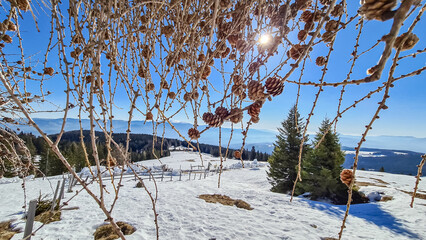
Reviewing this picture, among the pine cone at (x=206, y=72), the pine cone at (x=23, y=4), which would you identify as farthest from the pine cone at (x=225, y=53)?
the pine cone at (x=23, y=4)

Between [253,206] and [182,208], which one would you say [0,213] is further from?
[253,206]

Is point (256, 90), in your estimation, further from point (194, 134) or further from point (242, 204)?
point (242, 204)

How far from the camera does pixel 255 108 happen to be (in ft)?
2.20

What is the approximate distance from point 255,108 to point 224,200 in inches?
319

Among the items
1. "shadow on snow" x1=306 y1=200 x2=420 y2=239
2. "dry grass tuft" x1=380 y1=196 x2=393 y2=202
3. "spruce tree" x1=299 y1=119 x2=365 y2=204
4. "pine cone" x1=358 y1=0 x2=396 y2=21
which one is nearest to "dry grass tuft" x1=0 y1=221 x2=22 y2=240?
"pine cone" x1=358 y1=0 x2=396 y2=21

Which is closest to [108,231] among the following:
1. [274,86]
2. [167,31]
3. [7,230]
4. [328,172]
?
[7,230]

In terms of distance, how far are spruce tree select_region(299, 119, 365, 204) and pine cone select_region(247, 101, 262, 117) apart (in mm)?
10884

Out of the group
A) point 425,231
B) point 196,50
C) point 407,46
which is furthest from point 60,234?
point 425,231

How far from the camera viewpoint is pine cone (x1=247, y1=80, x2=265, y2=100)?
629 mm

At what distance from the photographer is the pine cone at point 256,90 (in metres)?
0.63

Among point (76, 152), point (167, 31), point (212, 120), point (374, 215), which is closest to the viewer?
point (212, 120)

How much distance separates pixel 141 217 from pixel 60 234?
189cm

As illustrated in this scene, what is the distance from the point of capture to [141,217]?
18.8ft

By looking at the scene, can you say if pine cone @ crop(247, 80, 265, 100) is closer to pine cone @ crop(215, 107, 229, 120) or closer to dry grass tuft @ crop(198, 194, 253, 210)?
pine cone @ crop(215, 107, 229, 120)
